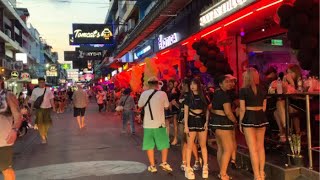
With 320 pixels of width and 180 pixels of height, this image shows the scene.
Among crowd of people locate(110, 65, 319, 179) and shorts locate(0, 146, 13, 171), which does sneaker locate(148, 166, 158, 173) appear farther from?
shorts locate(0, 146, 13, 171)

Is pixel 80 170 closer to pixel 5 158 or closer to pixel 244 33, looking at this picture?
pixel 5 158

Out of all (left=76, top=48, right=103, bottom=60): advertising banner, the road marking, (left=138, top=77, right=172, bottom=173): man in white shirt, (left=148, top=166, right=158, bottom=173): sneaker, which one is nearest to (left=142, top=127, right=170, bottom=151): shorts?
(left=138, top=77, right=172, bottom=173): man in white shirt

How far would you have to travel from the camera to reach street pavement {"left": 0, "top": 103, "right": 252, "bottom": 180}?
26.1 ft

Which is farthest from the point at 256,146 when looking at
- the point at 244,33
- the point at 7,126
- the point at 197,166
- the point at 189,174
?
the point at 244,33

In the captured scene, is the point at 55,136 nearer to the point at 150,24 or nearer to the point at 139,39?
the point at 150,24

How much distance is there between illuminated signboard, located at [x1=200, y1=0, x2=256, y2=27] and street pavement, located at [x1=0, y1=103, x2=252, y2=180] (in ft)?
11.2

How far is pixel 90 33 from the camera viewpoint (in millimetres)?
35000

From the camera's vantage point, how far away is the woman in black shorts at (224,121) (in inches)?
275

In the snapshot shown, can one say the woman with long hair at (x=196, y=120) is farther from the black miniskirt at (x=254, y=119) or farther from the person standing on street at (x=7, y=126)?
the person standing on street at (x=7, y=126)

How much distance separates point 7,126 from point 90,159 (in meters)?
4.04

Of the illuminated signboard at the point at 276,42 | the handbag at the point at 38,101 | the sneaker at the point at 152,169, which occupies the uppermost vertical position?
the illuminated signboard at the point at 276,42

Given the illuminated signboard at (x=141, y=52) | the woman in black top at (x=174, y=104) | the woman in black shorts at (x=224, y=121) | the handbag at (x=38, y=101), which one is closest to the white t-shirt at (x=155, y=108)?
the woman in black shorts at (x=224, y=121)

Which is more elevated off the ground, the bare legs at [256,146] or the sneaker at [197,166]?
the bare legs at [256,146]

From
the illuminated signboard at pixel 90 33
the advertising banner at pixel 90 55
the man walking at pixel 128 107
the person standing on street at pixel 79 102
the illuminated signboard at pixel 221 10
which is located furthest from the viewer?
the advertising banner at pixel 90 55
